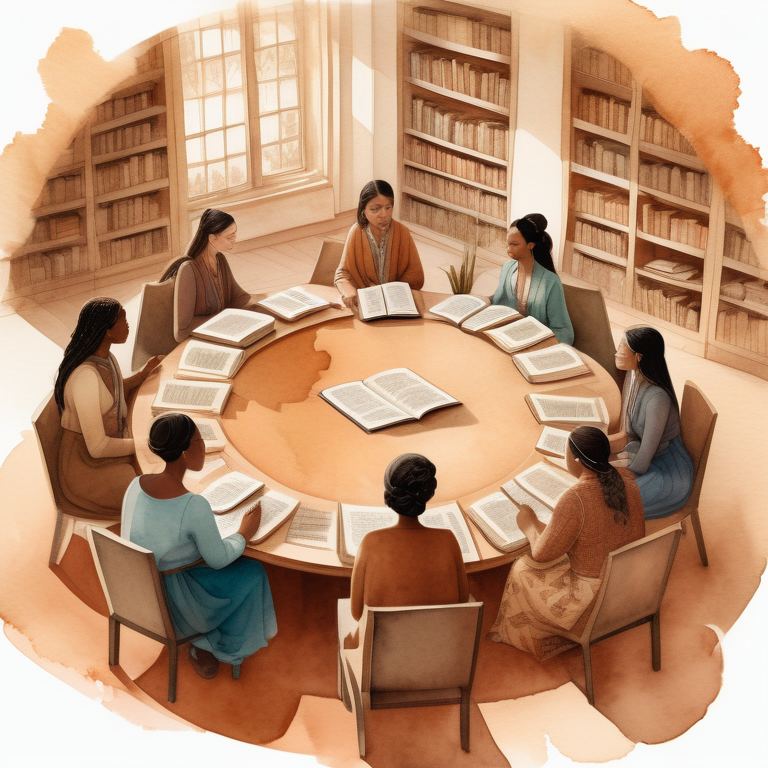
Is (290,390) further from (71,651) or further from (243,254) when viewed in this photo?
(243,254)

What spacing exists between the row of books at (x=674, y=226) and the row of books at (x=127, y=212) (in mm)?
3637

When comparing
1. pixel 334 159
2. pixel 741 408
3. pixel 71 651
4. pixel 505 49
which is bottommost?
pixel 71 651

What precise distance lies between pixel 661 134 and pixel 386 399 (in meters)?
2.97

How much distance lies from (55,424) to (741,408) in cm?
406

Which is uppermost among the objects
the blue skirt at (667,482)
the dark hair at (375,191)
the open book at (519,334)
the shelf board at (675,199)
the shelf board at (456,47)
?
the shelf board at (456,47)

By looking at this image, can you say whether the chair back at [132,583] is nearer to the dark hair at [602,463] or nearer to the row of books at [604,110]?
the dark hair at [602,463]

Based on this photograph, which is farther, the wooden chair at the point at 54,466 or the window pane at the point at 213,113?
the window pane at the point at 213,113

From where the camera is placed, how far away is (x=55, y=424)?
4.45 meters

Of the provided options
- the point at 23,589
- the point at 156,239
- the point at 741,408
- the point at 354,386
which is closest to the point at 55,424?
the point at 23,589

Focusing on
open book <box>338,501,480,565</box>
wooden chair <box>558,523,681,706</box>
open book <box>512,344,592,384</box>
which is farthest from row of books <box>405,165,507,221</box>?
wooden chair <box>558,523,681,706</box>

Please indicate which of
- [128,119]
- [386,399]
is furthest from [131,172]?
[386,399]

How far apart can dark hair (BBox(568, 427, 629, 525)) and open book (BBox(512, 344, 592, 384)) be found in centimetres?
133

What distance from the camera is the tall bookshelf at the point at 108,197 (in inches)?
265

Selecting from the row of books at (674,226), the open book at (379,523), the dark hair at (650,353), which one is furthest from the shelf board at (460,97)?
the open book at (379,523)
